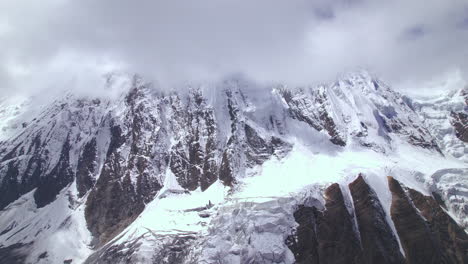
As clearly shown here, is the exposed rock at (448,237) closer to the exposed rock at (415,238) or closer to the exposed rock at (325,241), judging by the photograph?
the exposed rock at (415,238)

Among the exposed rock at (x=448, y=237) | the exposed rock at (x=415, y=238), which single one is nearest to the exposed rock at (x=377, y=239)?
the exposed rock at (x=415, y=238)

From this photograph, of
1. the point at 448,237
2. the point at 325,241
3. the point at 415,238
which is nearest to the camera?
the point at 415,238

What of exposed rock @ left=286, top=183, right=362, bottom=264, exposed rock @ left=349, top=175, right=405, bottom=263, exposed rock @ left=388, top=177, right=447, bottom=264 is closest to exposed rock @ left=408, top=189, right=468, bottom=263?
exposed rock @ left=388, top=177, right=447, bottom=264

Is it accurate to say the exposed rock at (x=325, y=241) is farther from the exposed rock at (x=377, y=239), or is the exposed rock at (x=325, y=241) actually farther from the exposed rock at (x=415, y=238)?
the exposed rock at (x=415, y=238)

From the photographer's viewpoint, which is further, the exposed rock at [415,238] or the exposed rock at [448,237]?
the exposed rock at [448,237]

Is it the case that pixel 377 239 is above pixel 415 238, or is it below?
below

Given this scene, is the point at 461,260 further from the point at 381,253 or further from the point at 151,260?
the point at 151,260

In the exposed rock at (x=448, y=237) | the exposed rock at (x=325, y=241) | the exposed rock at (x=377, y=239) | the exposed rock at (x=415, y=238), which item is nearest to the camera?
the exposed rock at (x=377, y=239)

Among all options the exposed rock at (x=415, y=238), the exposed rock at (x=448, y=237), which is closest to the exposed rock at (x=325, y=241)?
the exposed rock at (x=415, y=238)

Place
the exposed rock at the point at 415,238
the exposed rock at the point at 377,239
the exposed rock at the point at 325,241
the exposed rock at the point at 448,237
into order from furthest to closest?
the exposed rock at the point at 448,237, the exposed rock at the point at 325,241, the exposed rock at the point at 415,238, the exposed rock at the point at 377,239

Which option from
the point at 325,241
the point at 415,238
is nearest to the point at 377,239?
the point at 415,238

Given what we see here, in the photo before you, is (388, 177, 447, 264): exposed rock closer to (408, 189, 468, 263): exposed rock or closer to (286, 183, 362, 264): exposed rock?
(408, 189, 468, 263): exposed rock

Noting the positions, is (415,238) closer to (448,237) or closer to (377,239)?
(377,239)
